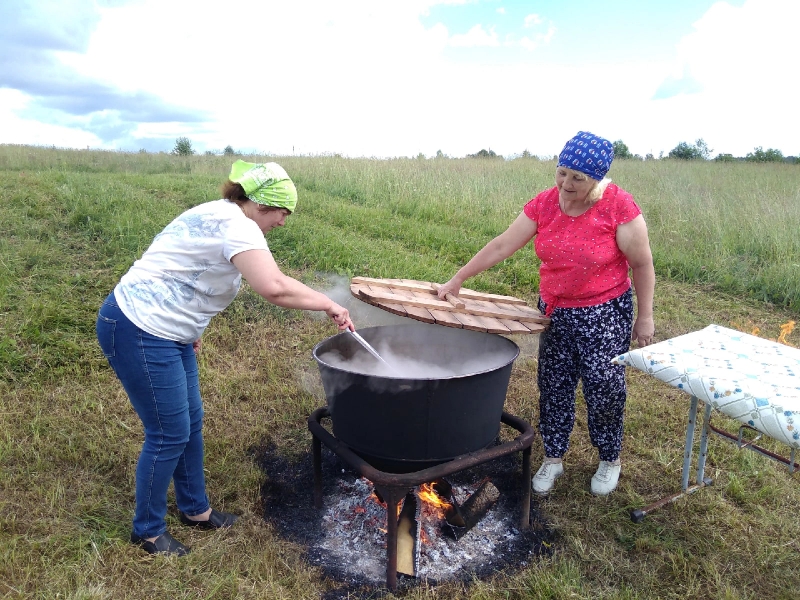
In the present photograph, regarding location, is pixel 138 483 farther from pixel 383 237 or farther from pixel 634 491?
pixel 383 237

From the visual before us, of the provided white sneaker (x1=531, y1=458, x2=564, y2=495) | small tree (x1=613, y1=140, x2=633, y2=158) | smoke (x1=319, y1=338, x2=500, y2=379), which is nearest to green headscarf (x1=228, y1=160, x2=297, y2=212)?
smoke (x1=319, y1=338, x2=500, y2=379)

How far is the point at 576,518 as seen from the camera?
274 centimetres

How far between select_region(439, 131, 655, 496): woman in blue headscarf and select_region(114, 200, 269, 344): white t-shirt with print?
108 cm

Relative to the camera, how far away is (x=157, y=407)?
2.16 meters

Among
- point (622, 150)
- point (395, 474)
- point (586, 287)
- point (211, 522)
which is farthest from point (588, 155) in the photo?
point (622, 150)

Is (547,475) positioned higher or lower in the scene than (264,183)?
lower

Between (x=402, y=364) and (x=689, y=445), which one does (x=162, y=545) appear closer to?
(x=402, y=364)

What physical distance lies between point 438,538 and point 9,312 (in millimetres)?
3539

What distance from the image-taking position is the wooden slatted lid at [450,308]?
241 centimetres

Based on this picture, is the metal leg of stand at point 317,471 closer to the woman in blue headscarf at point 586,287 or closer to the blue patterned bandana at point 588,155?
the woman in blue headscarf at point 586,287

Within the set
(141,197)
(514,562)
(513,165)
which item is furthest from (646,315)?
(513,165)

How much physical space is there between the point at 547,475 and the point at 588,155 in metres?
1.66

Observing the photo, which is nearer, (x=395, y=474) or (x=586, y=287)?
(x=395, y=474)

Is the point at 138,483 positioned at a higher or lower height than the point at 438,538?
higher
